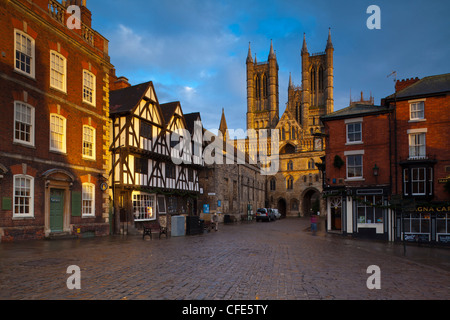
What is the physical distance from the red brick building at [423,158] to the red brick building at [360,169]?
770 millimetres

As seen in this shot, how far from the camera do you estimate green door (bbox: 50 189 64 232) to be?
1739cm

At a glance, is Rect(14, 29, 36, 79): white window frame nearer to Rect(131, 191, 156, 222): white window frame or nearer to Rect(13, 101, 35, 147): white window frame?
Rect(13, 101, 35, 147): white window frame

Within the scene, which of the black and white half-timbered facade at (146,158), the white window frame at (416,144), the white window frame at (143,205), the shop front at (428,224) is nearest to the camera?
the shop front at (428,224)

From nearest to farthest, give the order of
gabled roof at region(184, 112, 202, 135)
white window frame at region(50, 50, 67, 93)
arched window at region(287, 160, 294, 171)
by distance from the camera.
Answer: white window frame at region(50, 50, 67, 93) < gabled roof at region(184, 112, 202, 135) < arched window at region(287, 160, 294, 171)

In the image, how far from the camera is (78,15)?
1992 centimetres

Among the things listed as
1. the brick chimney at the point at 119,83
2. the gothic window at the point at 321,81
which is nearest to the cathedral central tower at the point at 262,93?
the gothic window at the point at 321,81

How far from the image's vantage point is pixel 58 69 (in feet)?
59.3

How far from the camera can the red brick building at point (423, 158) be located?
20.2 m

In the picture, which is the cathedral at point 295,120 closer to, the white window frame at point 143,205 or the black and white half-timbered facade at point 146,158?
the black and white half-timbered facade at point 146,158

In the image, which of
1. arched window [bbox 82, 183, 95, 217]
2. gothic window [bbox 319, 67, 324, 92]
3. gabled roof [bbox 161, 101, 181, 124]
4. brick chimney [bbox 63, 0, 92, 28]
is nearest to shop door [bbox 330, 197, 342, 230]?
gabled roof [bbox 161, 101, 181, 124]

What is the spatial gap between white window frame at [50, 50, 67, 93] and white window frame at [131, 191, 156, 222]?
9145 millimetres

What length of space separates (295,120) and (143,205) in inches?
2442
